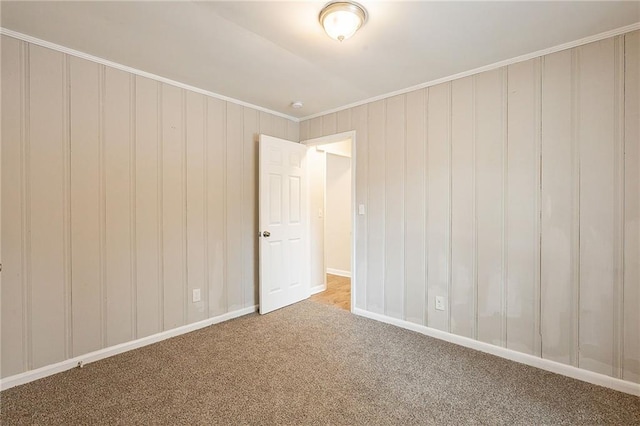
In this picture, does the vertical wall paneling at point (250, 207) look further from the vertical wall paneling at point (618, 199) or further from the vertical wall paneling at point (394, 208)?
the vertical wall paneling at point (618, 199)

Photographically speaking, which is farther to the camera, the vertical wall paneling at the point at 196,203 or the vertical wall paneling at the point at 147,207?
the vertical wall paneling at the point at 196,203

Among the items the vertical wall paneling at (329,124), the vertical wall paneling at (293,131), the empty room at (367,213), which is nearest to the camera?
the empty room at (367,213)

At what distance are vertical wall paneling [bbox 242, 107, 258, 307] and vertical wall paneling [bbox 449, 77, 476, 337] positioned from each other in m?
2.08

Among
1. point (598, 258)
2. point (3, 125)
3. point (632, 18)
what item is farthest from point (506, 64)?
point (3, 125)

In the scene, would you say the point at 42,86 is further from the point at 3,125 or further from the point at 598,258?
the point at 598,258

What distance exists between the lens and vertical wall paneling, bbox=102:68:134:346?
98.6 inches

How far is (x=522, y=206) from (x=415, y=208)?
2.88 ft

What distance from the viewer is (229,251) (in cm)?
336

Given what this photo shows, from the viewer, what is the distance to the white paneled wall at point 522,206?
2.08 m

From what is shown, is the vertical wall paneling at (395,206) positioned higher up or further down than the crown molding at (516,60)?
further down

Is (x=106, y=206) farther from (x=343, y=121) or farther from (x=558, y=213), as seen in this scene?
(x=558, y=213)

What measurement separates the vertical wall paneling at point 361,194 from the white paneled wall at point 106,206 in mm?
1285

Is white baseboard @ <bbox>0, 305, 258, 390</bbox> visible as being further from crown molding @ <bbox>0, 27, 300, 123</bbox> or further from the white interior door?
crown molding @ <bbox>0, 27, 300, 123</bbox>

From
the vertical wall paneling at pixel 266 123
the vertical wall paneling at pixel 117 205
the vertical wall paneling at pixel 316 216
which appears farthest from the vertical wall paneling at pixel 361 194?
the vertical wall paneling at pixel 117 205
